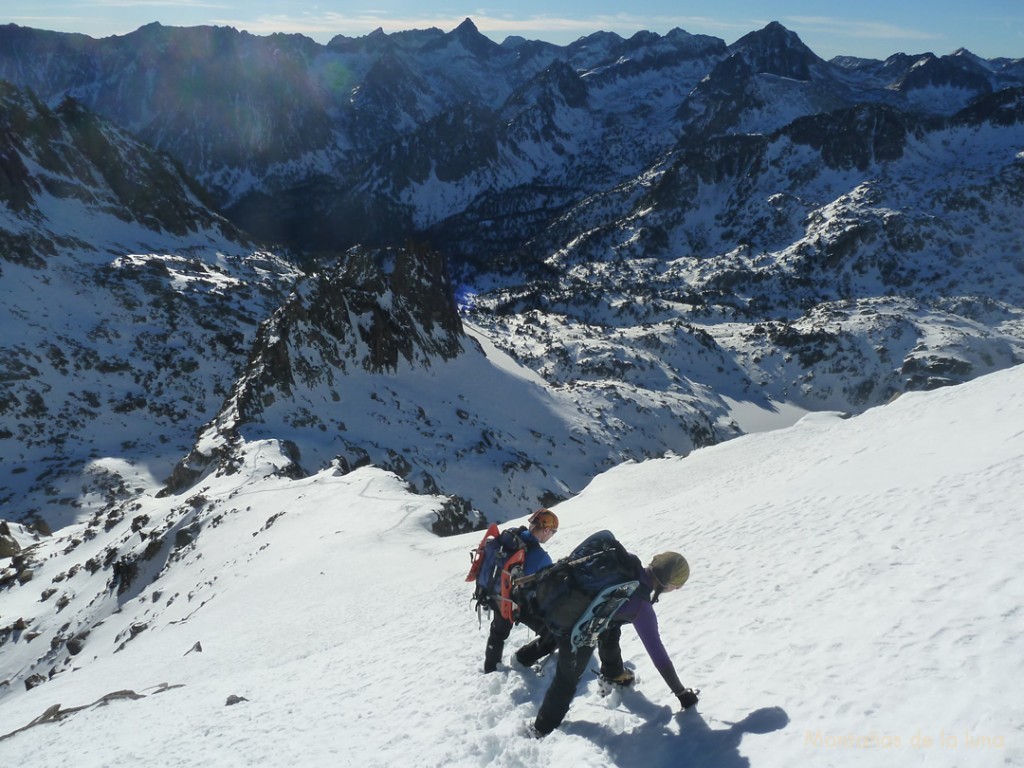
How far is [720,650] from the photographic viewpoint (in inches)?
315

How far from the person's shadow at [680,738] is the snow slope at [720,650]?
0.02m

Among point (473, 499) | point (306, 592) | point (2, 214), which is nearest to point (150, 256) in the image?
point (2, 214)

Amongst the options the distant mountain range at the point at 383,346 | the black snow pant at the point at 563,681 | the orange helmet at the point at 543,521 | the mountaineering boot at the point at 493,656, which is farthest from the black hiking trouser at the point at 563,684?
the distant mountain range at the point at 383,346

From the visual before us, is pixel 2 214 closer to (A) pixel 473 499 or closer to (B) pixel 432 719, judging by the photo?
(A) pixel 473 499

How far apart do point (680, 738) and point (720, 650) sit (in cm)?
174

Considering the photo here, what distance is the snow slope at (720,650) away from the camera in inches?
237

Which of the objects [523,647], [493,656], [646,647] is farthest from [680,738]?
[493,656]

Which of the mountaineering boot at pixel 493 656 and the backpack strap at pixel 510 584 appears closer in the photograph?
the backpack strap at pixel 510 584

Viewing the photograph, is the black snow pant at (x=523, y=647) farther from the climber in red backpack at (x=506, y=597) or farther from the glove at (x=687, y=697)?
the glove at (x=687, y=697)

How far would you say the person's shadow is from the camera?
20.0ft

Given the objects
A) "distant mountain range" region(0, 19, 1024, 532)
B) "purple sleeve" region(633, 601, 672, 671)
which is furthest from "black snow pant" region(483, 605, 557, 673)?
"distant mountain range" region(0, 19, 1024, 532)

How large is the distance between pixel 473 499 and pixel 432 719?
38.2 m

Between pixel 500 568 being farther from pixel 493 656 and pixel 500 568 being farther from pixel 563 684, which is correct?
pixel 563 684

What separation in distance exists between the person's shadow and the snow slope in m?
0.02
